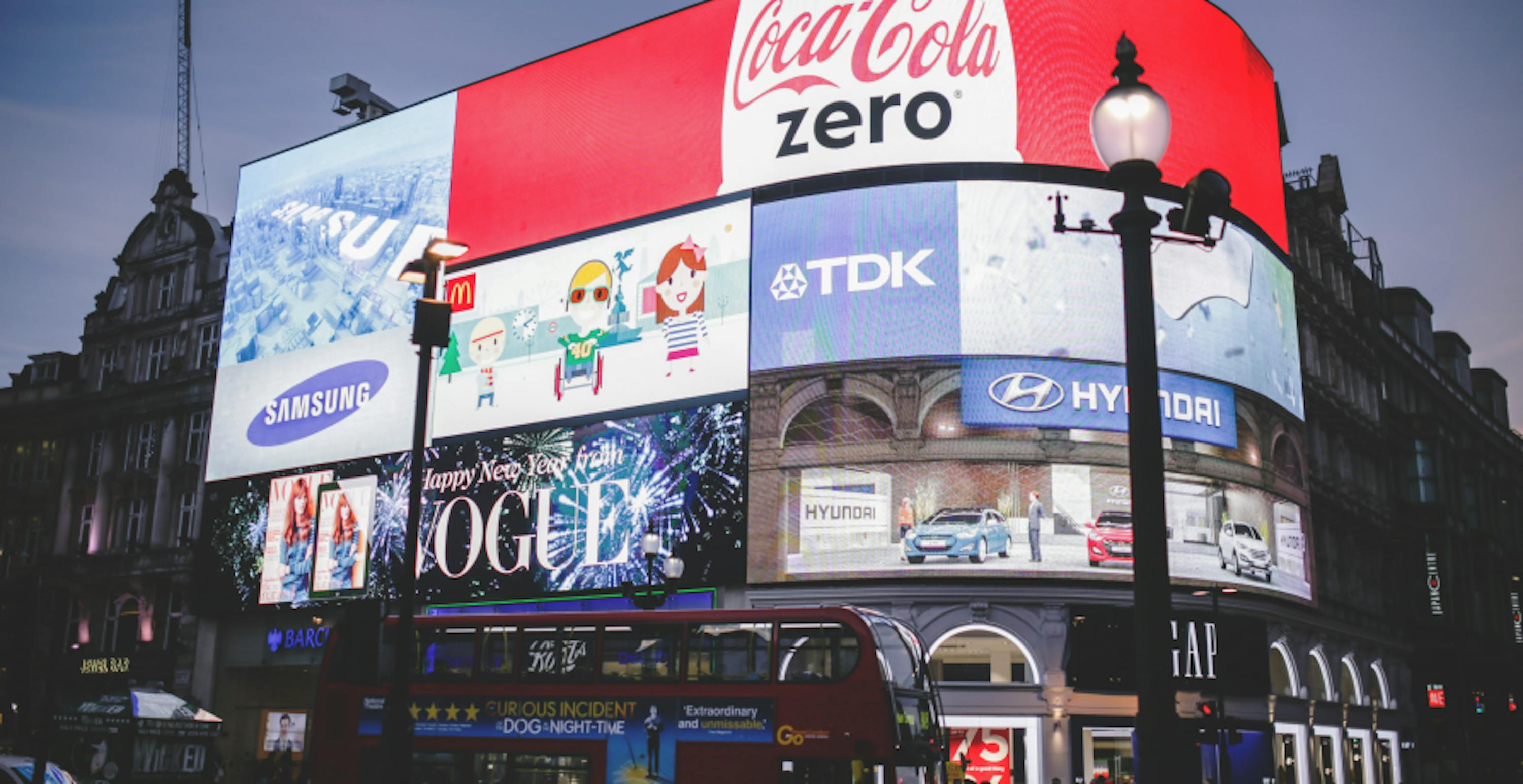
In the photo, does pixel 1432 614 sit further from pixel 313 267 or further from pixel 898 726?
pixel 313 267

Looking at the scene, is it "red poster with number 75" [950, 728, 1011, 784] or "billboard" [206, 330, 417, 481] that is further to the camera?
"billboard" [206, 330, 417, 481]

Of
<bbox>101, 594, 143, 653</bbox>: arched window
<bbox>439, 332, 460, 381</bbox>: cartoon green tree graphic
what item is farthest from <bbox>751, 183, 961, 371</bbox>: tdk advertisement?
<bbox>101, 594, 143, 653</bbox>: arched window

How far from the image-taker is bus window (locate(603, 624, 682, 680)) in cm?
2050

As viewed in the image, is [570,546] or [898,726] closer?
[898,726]

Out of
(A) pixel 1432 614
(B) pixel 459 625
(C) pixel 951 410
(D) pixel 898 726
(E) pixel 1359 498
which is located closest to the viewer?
(D) pixel 898 726

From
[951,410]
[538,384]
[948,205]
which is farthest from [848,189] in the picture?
[538,384]

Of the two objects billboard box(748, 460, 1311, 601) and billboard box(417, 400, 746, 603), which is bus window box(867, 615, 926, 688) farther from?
billboard box(417, 400, 746, 603)

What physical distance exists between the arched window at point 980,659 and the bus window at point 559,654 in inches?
579

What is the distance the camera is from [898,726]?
18.9 metres

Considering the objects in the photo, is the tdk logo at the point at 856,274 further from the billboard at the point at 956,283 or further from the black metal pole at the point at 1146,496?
the black metal pole at the point at 1146,496

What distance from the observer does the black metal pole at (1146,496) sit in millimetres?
7148

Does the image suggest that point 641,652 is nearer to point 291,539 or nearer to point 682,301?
point 682,301

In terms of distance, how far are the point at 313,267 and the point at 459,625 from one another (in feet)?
93.3

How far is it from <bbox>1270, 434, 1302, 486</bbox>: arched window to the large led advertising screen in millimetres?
15999
